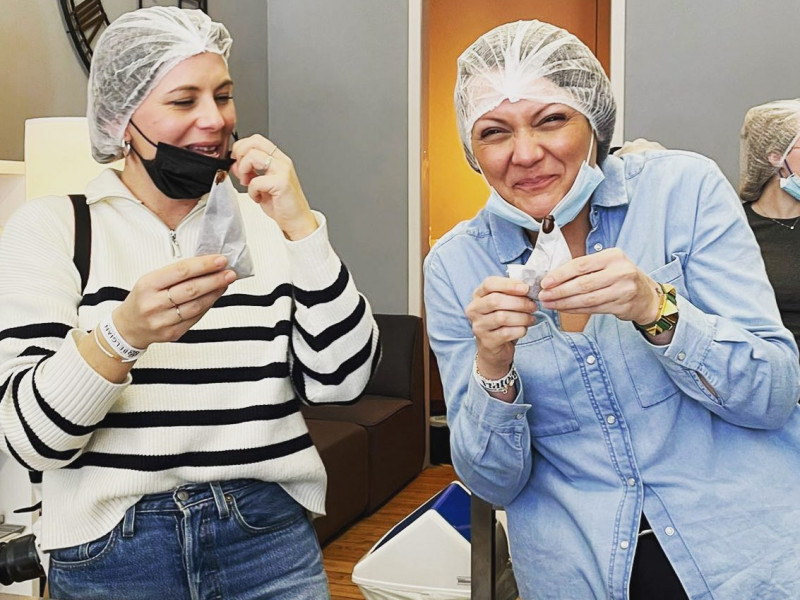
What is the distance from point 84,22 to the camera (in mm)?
3711

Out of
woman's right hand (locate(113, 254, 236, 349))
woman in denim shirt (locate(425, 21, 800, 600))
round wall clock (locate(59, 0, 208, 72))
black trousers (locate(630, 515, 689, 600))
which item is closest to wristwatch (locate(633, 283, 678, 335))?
woman in denim shirt (locate(425, 21, 800, 600))

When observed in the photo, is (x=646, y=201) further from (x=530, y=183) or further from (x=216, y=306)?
(x=216, y=306)

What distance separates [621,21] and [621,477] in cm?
367

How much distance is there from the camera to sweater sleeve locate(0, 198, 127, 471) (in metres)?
1.27

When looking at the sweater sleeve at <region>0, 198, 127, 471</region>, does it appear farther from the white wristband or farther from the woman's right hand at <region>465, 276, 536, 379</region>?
the woman's right hand at <region>465, 276, 536, 379</region>

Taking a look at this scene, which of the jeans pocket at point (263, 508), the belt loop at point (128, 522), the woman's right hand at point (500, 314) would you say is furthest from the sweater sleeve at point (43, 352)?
the woman's right hand at point (500, 314)

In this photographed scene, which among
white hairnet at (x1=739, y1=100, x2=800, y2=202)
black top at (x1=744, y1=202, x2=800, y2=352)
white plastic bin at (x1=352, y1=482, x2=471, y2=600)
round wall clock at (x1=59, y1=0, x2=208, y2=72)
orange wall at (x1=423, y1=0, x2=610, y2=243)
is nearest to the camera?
white plastic bin at (x1=352, y1=482, x2=471, y2=600)

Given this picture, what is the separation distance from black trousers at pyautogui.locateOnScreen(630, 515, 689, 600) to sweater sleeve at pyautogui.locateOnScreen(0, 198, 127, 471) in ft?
2.54

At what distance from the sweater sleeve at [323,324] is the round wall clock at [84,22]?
2.51 metres

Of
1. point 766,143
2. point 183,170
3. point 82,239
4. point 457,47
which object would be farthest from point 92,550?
point 457,47

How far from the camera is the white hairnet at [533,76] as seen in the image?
1.49 m

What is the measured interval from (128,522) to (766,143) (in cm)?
239

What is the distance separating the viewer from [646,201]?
4.89ft

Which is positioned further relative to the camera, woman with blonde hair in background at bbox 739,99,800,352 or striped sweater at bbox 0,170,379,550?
woman with blonde hair in background at bbox 739,99,800,352
